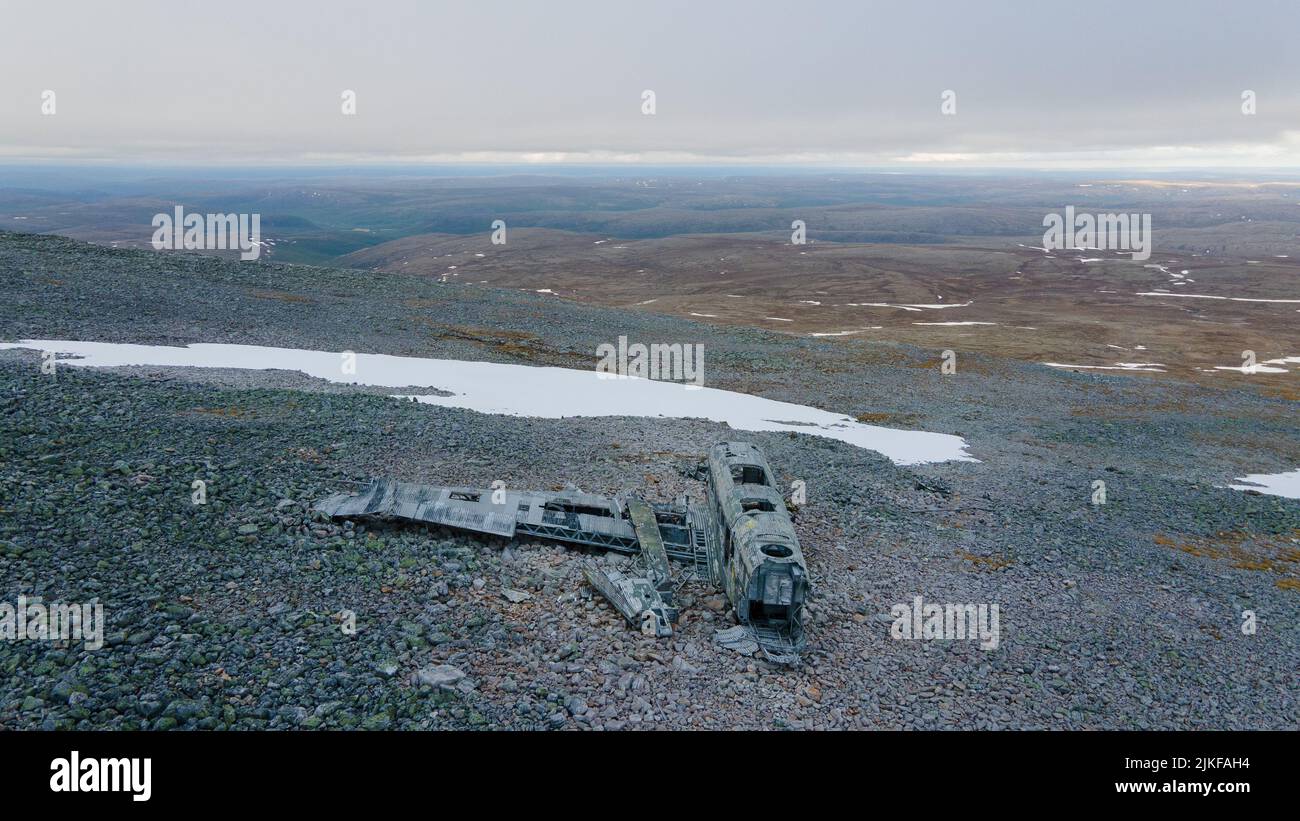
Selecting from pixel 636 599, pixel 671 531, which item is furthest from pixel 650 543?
pixel 636 599

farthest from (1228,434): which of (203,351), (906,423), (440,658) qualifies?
(203,351)

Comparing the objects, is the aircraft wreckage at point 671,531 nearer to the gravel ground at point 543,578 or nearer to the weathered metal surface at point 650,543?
the weathered metal surface at point 650,543

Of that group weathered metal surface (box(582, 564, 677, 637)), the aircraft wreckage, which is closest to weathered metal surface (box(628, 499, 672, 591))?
the aircraft wreckage

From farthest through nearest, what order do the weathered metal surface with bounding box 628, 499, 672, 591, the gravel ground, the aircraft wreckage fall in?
the weathered metal surface with bounding box 628, 499, 672, 591
the aircraft wreckage
the gravel ground

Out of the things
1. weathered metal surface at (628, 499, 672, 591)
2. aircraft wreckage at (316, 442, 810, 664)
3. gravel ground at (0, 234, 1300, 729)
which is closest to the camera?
gravel ground at (0, 234, 1300, 729)

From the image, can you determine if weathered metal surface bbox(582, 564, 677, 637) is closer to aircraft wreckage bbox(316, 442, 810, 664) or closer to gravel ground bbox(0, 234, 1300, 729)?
aircraft wreckage bbox(316, 442, 810, 664)

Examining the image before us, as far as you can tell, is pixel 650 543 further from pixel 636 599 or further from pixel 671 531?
pixel 636 599

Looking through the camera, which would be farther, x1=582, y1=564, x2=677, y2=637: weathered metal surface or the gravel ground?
x1=582, y1=564, x2=677, y2=637: weathered metal surface

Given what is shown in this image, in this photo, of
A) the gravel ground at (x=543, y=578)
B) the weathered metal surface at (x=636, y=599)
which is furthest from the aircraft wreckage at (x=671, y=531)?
the gravel ground at (x=543, y=578)
